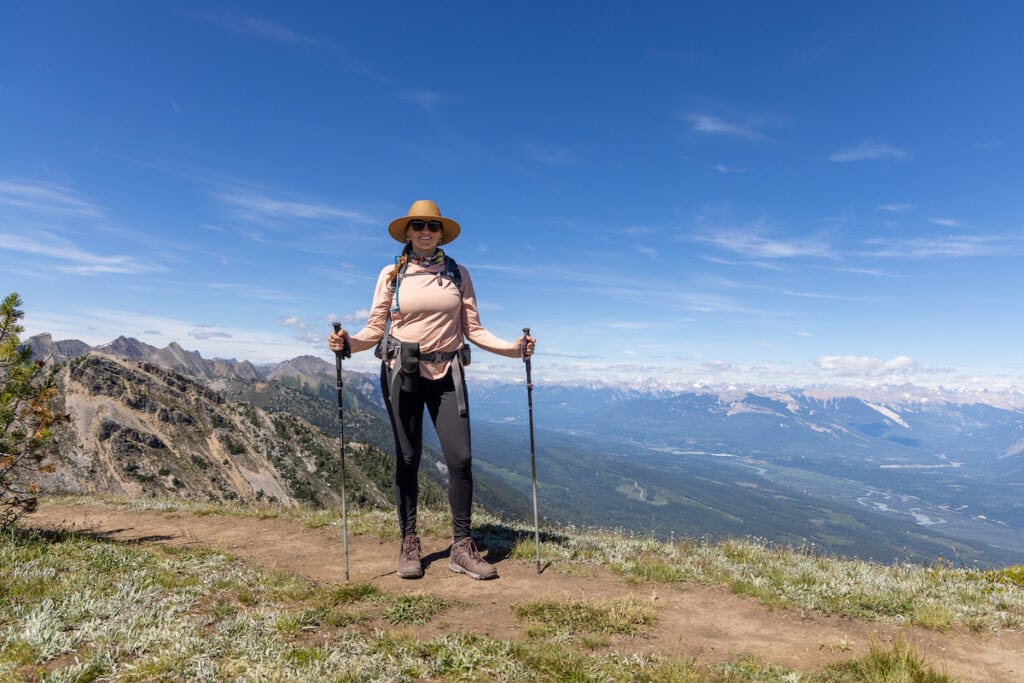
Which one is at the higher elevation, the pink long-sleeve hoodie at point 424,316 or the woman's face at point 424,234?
the woman's face at point 424,234

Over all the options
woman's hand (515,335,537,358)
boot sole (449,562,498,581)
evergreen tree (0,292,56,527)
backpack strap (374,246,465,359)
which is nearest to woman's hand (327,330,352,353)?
backpack strap (374,246,465,359)

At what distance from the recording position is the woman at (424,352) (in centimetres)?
718

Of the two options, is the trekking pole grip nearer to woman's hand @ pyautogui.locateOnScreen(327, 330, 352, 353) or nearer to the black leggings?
woman's hand @ pyautogui.locateOnScreen(327, 330, 352, 353)

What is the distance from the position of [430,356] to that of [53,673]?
4720 millimetres

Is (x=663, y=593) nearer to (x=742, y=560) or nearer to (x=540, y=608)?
(x=540, y=608)

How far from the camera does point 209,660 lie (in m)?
4.16

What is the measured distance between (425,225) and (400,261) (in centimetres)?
67

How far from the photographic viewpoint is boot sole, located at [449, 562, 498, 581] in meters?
7.14

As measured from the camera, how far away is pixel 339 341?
23.9 feet

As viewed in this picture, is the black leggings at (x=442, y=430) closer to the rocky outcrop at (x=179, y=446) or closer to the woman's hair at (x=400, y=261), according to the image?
the woman's hair at (x=400, y=261)

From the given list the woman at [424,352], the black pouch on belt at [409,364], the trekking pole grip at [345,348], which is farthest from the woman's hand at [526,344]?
→ the trekking pole grip at [345,348]

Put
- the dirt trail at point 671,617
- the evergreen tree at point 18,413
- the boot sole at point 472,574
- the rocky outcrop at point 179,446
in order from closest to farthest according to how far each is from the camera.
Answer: the dirt trail at point 671,617 → the boot sole at point 472,574 → the evergreen tree at point 18,413 → the rocky outcrop at point 179,446

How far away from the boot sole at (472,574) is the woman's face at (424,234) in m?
4.80

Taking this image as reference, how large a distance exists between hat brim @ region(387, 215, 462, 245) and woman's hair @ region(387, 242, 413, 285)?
0.45 feet
